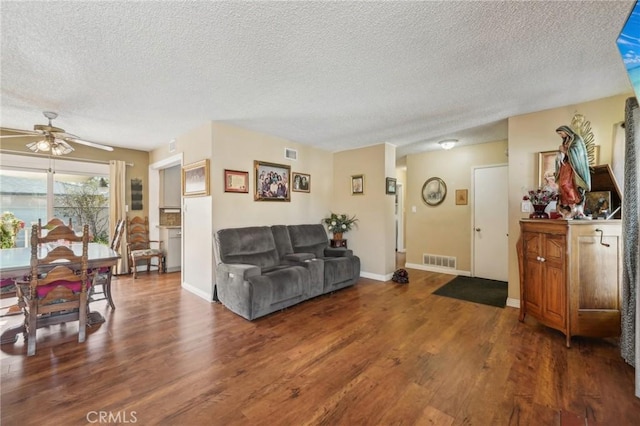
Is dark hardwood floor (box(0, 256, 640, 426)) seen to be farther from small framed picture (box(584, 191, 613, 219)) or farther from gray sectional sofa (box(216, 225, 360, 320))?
small framed picture (box(584, 191, 613, 219))

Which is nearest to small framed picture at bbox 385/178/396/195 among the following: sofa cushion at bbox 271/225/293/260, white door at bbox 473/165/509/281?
white door at bbox 473/165/509/281

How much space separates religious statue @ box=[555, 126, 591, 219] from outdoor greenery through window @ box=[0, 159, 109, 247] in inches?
274

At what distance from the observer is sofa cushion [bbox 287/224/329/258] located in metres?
4.38

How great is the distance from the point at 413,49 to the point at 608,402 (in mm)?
2763

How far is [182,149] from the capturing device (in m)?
4.27

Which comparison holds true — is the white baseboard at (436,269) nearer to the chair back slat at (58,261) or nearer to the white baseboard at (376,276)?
the white baseboard at (376,276)

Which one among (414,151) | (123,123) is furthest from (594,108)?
(123,123)

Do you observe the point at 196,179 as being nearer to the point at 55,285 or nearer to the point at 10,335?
the point at 55,285

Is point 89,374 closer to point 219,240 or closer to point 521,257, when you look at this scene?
point 219,240

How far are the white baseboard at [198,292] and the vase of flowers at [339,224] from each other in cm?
236

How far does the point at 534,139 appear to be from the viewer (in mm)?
3227

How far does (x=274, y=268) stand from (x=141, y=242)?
342 cm

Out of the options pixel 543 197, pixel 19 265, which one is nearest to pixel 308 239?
pixel 543 197

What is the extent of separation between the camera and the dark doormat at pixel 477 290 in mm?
3611
